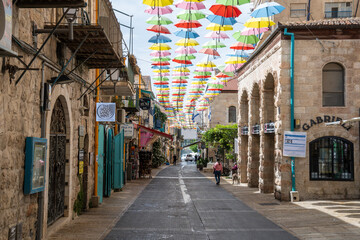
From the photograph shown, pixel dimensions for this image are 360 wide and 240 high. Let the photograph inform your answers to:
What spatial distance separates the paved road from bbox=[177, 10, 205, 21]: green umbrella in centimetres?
714

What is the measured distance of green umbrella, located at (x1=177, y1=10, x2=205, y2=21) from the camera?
15.9m

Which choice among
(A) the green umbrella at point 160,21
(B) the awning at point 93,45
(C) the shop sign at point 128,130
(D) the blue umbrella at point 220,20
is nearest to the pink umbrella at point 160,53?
(A) the green umbrella at point 160,21

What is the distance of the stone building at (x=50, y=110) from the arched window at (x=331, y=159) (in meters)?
8.92

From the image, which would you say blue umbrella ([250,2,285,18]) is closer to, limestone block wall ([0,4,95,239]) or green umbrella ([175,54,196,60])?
green umbrella ([175,54,196,60])

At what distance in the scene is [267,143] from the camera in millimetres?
20375

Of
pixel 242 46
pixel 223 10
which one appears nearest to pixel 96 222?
pixel 223 10

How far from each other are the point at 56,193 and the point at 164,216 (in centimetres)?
363

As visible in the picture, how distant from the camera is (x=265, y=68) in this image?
1984 cm

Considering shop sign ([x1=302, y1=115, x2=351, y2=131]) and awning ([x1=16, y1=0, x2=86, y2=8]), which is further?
shop sign ([x1=302, y1=115, x2=351, y2=131])

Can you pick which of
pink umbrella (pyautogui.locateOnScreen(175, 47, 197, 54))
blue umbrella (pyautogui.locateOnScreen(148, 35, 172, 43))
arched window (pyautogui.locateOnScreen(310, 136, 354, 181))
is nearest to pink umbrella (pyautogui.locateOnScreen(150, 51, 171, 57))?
pink umbrella (pyautogui.locateOnScreen(175, 47, 197, 54))

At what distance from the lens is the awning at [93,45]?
930 cm

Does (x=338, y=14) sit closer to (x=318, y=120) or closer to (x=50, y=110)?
(x=318, y=120)

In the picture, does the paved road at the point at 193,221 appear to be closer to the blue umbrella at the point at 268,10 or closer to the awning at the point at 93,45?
the awning at the point at 93,45

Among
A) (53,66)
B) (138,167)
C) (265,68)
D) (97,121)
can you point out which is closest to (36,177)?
(53,66)
